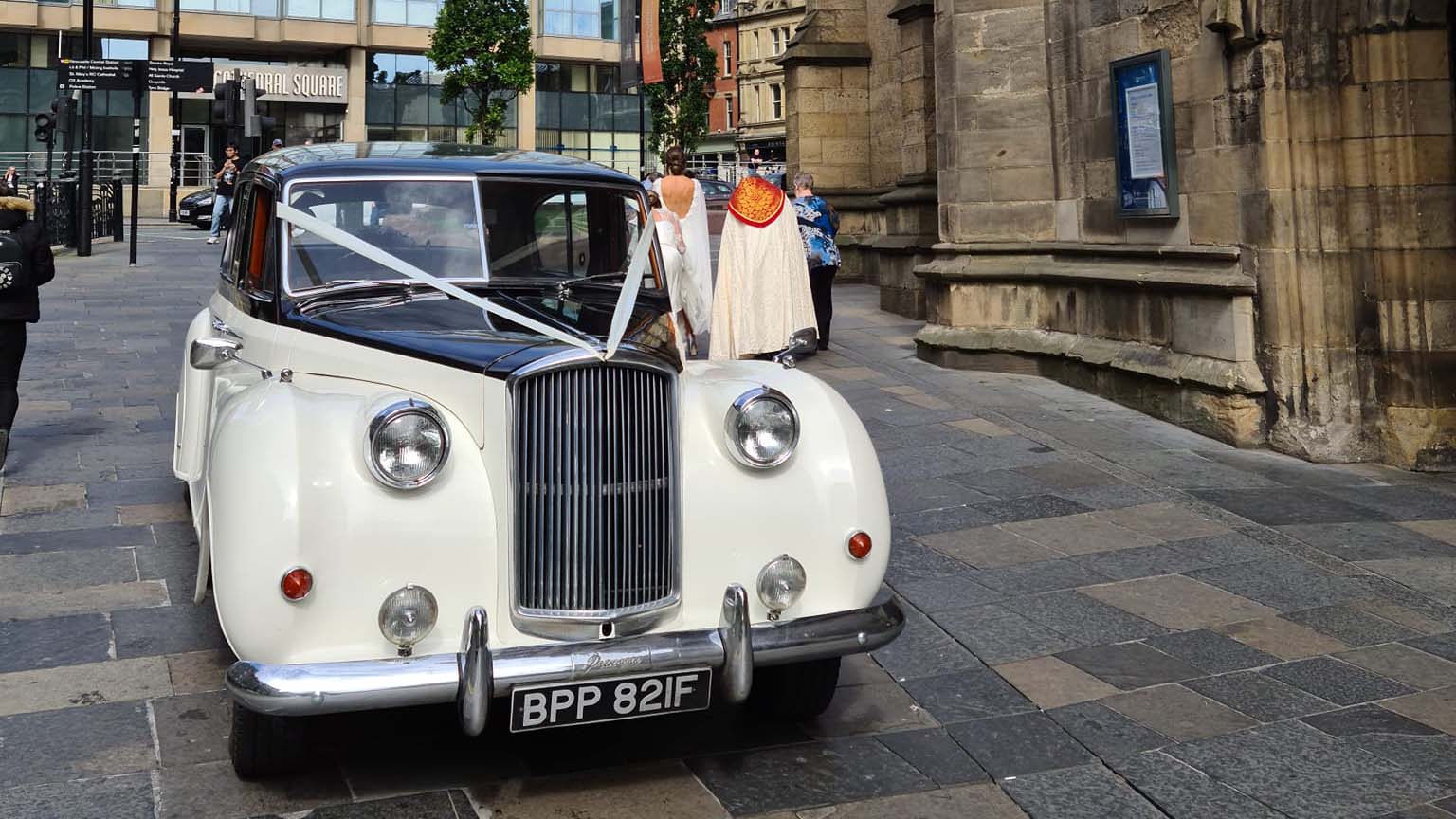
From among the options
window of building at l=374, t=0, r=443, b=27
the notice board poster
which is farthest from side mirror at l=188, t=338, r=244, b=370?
window of building at l=374, t=0, r=443, b=27

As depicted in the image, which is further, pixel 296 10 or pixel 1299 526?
pixel 296 10

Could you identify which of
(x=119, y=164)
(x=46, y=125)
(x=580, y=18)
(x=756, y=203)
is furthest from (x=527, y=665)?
(x=580, y=18)

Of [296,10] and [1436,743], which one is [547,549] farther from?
[296,10]

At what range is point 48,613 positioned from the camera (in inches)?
227

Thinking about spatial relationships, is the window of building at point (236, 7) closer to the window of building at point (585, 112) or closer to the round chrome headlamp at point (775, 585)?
the window of building at point (585, 112)

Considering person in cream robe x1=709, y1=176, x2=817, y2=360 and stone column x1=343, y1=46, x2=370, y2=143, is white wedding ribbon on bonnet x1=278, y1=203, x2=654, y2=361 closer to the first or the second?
person in cream robe x1=709, y1=176, x2=817, y2=360

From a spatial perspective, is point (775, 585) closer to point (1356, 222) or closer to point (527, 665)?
point (527, 665)

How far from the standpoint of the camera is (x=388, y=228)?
5.16 m

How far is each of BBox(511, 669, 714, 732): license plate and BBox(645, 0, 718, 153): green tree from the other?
2287 inches

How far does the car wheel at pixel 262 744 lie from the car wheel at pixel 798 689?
1.47 metres

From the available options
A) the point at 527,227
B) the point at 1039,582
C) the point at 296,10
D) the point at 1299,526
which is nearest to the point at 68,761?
the point at 527,227

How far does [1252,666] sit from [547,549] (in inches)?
111

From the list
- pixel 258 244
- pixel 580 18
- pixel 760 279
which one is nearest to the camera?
pixel 258 244

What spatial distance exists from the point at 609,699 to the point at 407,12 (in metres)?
52.2
